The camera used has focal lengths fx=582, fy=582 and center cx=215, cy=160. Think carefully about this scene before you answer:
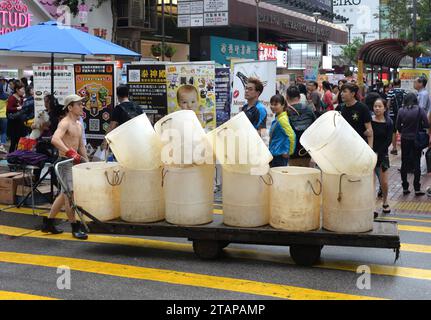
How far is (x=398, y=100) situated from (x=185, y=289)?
1272cm

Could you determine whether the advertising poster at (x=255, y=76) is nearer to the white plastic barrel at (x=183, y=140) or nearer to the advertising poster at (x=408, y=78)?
the white plastic barrel at (x=183, y=140)

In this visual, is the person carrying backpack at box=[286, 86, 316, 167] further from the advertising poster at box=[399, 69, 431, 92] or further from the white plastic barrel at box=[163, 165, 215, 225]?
the advertising poster at box=[399, 69, 431, 92]

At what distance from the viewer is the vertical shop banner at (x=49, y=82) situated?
36.3 feet

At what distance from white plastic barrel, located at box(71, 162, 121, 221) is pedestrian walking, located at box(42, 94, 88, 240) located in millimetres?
729

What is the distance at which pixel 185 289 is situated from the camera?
545 centimetres

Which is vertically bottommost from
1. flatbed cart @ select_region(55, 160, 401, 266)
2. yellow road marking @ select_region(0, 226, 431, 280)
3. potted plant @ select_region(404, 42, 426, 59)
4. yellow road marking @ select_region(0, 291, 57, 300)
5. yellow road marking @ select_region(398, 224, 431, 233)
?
yellow road marking @ select_region(0, 291, 57, 300)

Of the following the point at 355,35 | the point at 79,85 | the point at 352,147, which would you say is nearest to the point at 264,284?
the point at 352,147

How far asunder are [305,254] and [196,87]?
509cm

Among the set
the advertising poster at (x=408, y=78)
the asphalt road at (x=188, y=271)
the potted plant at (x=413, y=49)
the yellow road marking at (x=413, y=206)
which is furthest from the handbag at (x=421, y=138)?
the potted plant at (x=413, y=49)

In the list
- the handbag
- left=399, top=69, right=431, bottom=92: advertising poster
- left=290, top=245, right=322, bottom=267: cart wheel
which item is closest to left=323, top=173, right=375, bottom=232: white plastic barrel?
left=290, top=245, right=322, bottom=267: cart wheel

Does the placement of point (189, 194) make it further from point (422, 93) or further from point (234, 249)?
point (422, 93)

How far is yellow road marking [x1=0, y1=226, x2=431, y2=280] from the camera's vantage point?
6.00 metres
